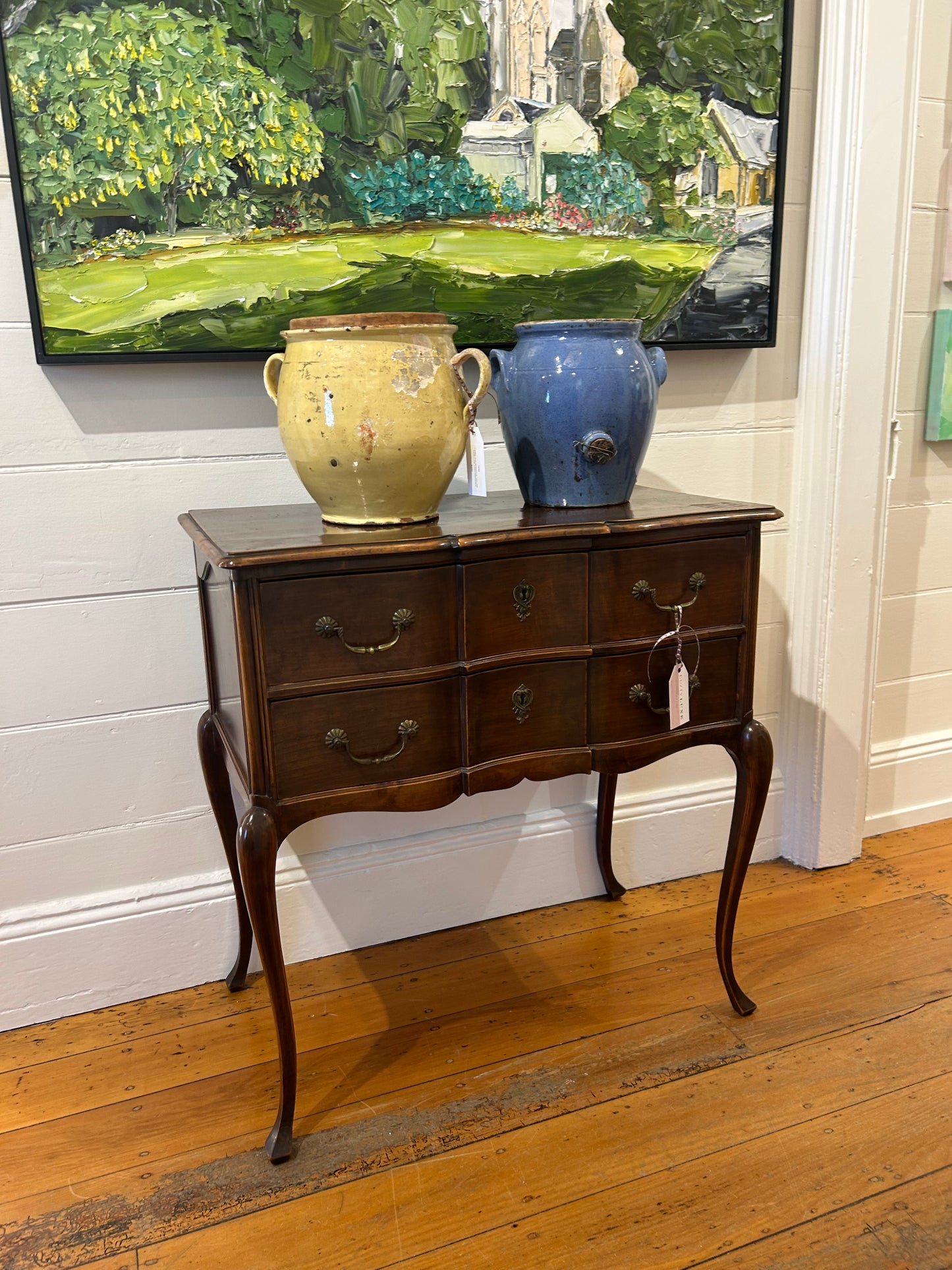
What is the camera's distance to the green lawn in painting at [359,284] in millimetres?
1460

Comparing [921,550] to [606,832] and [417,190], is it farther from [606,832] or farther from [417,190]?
[417,190]

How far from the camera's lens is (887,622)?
7.25 ft

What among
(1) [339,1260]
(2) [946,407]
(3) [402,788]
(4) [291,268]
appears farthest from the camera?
(2) [946,407]

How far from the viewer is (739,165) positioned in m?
1.77

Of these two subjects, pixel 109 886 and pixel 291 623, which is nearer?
pixel 291 623

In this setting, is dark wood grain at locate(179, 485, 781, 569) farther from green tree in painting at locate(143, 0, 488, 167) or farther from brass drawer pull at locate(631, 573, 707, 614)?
green tree in painting at locate(143, 0, 488, 167)

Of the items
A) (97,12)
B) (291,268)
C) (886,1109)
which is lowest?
(886,1109)

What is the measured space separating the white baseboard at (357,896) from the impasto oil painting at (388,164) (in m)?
0.93

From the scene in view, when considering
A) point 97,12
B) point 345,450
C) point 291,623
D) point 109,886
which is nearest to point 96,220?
point 97,12

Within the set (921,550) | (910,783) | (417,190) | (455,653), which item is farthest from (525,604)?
(910,783)

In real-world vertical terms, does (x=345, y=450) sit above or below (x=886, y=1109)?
above

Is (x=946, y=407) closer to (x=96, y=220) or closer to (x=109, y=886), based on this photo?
(x=96, y=220)

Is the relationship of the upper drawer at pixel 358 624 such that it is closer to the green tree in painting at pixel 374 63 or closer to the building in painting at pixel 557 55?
the green tree in painting at pixel 374 63

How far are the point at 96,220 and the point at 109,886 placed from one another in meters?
1.09
